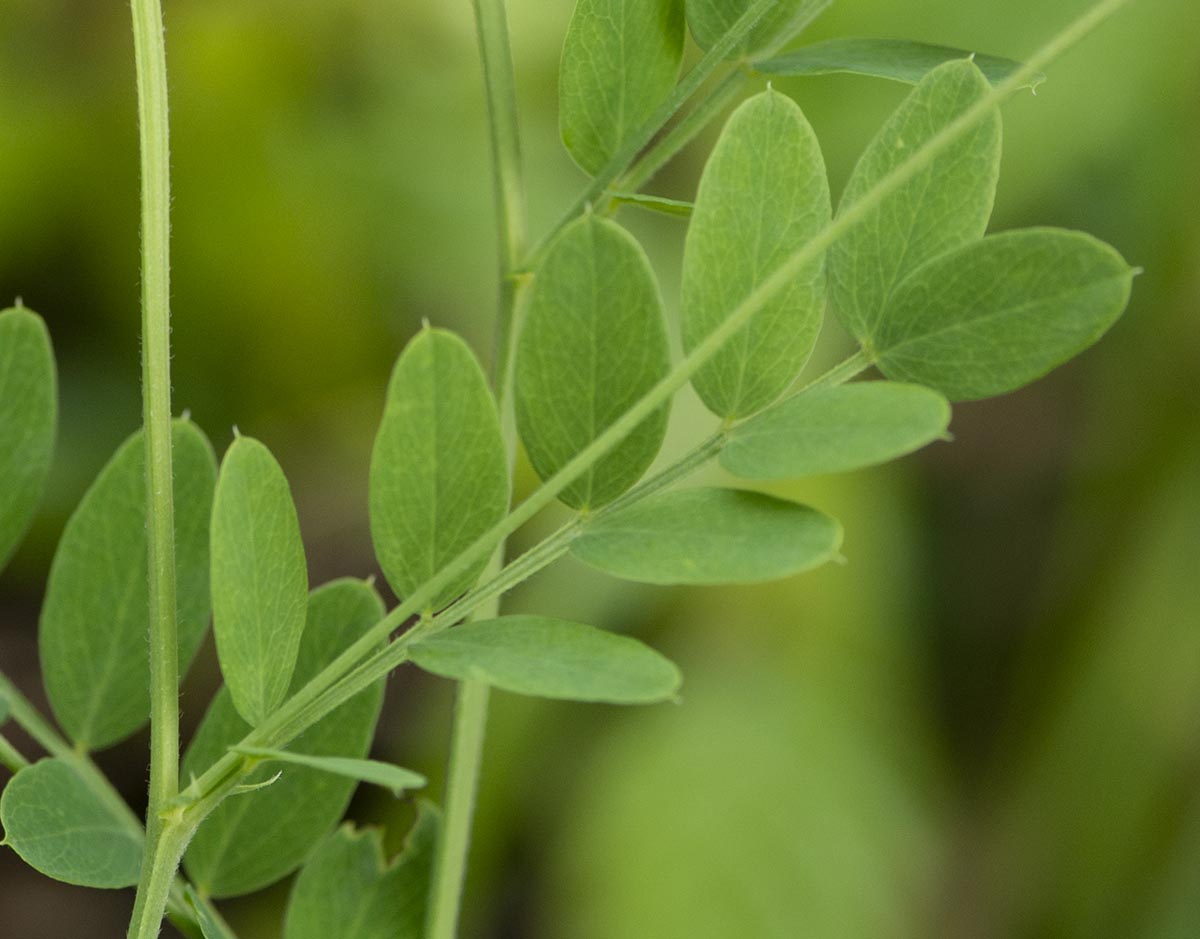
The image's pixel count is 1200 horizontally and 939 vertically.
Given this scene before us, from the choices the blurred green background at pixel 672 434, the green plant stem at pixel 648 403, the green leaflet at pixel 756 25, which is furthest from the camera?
the blurred green background at pixel 672 434

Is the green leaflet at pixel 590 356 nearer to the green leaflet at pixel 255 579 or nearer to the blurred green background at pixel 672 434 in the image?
the green leaflet at pixel 255 579

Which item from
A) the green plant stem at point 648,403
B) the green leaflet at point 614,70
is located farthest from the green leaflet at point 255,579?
the green leaflet at point 614,70

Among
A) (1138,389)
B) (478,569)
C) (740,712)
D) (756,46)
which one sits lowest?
(740,712)

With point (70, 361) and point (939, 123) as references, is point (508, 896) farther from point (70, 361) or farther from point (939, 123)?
point (939, 123)

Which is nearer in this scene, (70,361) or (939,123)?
(939,123)

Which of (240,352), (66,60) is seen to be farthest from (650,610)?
(66,60)

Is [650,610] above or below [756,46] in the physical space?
below

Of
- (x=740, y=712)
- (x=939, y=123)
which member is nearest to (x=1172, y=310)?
(x=740, y=712)
